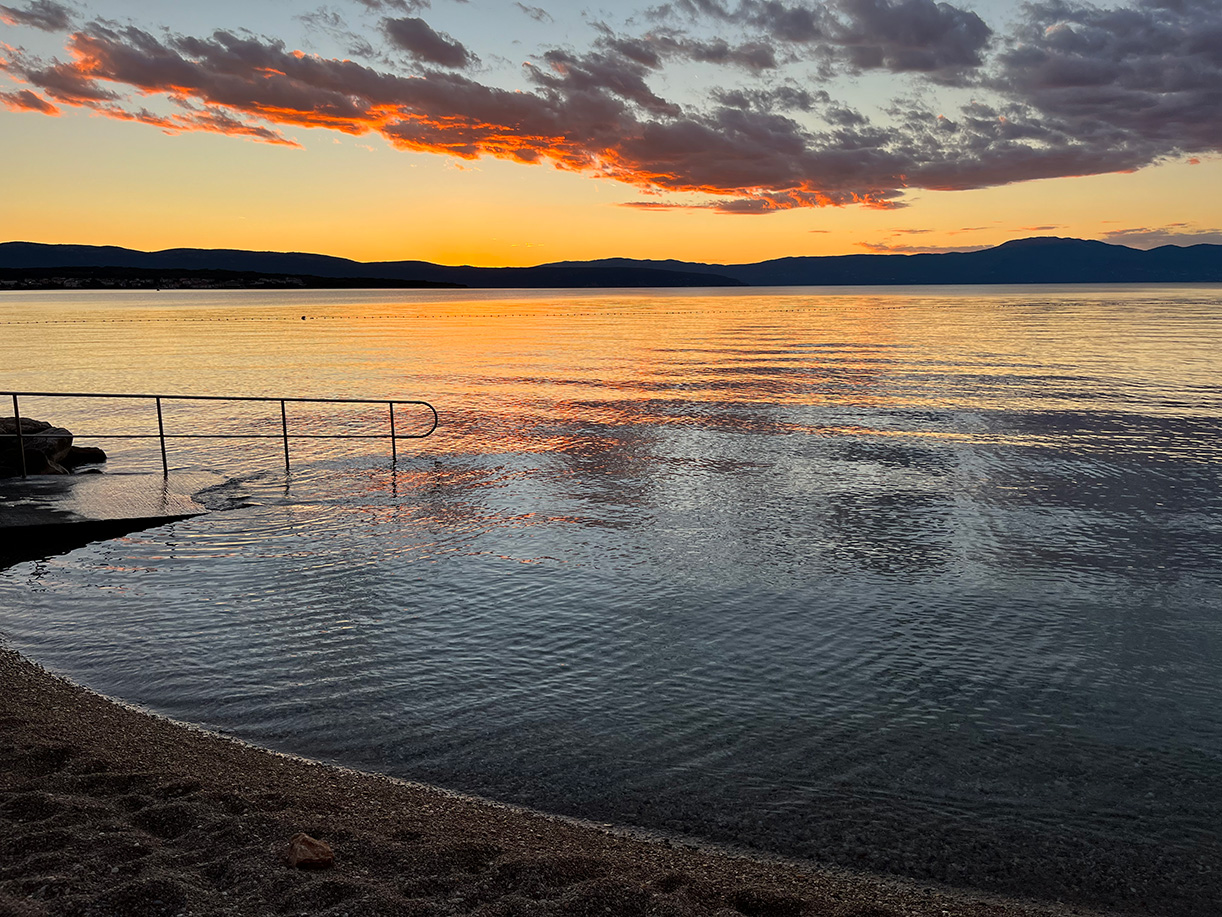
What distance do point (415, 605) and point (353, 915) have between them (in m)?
→ 5.93

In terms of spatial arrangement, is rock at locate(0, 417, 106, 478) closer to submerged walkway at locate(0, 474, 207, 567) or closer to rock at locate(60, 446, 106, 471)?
rock at locate(60, 446, 106, 471)

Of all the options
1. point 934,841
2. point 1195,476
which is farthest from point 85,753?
point 1195,476

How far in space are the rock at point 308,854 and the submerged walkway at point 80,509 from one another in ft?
31.1

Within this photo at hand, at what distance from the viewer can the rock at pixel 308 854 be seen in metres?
4.48

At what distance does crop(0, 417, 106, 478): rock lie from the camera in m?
15.9

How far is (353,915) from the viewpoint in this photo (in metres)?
4.09

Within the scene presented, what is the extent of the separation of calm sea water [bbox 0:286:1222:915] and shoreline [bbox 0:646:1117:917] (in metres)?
0.45

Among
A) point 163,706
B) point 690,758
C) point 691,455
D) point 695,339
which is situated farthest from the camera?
point 695,339

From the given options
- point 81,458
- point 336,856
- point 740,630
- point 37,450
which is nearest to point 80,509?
point 37,450

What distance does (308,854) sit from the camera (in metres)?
4.51

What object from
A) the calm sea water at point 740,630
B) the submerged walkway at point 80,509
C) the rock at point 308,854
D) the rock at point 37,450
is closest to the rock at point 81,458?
the rock at point 37,450

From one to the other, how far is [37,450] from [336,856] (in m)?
15.2

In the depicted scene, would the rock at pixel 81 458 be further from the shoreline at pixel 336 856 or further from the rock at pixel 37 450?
the shoreline at pixel 336 856

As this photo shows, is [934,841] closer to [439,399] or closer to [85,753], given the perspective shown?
[85,753]
